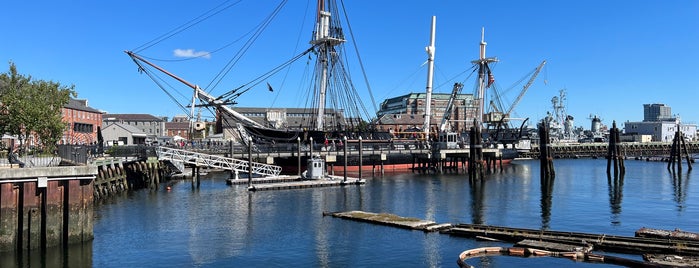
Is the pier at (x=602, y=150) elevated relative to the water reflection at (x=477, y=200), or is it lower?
elevated

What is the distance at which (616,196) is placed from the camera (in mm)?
45500

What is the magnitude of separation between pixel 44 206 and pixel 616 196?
136 feet

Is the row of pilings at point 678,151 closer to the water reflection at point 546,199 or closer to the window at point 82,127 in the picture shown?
the water reflection at point 546,199

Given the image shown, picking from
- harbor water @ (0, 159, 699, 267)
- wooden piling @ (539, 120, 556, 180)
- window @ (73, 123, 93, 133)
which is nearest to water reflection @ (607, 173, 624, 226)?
harbor water @ (0, 159, 699, 267)

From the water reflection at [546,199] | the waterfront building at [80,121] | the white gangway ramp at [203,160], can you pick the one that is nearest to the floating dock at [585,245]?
the water reflection at [546,199]

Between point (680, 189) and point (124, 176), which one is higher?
point (124, 176)

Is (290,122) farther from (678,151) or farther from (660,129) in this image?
Answer: (660,129)

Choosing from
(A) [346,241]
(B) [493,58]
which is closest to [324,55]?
(B) [493,58]

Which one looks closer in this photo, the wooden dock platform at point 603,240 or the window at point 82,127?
the wooden dock platform at point 603,240

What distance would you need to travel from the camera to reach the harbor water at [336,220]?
890 inches

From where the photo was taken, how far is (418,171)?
7550cm

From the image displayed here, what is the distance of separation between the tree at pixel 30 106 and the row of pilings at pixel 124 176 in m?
5.65

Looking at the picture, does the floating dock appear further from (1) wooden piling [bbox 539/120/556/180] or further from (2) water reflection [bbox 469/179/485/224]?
(1) wooden piling [bbox 539/120/556/180]

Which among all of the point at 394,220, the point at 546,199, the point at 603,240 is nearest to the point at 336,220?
the point at 394,220
